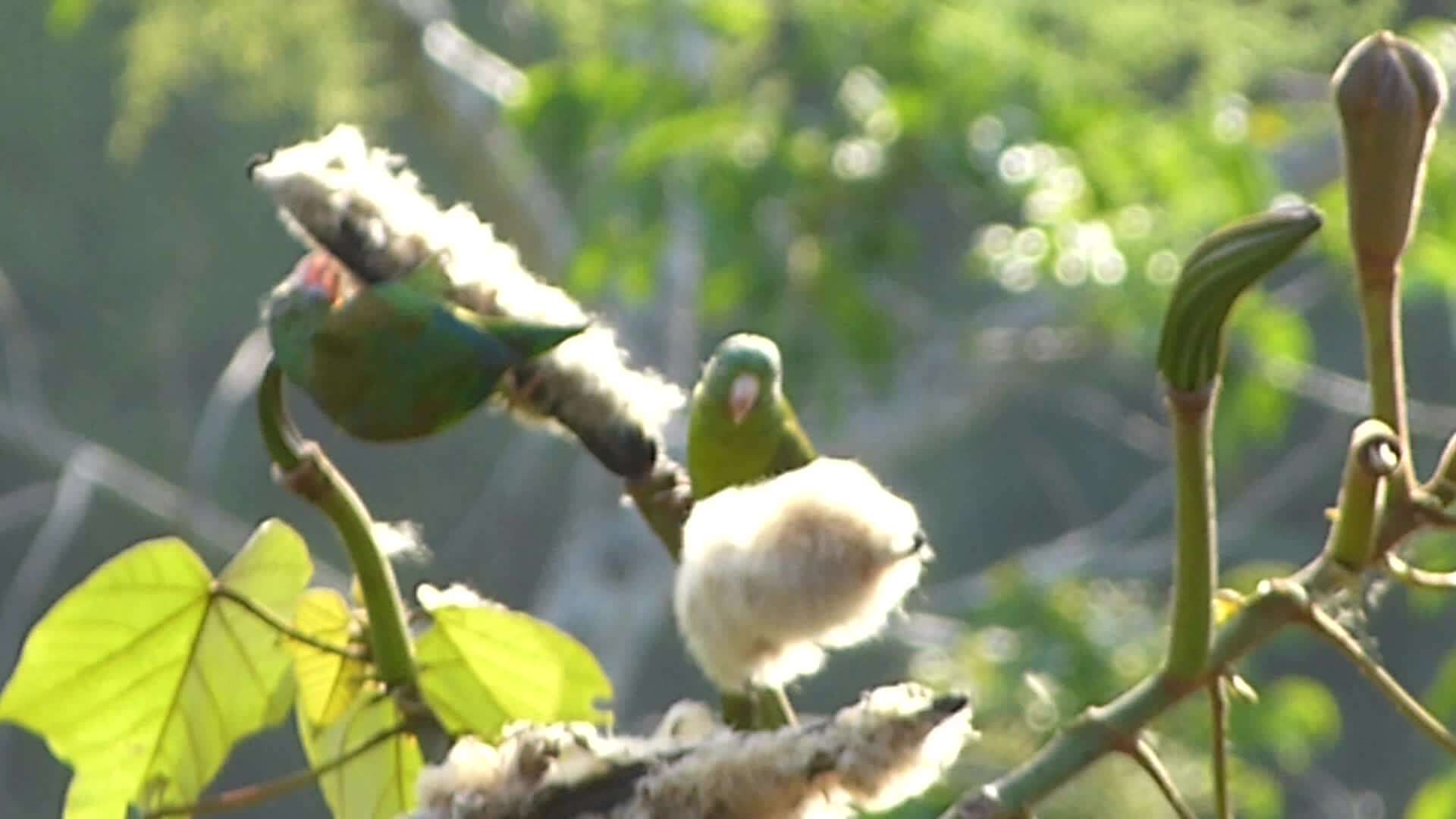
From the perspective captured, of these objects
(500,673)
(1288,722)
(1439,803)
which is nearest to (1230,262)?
(500,673)

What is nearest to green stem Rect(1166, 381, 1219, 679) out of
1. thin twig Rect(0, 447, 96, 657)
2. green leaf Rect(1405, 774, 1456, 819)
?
green leaf Rect(1405, 774, 1456, 819)

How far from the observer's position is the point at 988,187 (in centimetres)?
172

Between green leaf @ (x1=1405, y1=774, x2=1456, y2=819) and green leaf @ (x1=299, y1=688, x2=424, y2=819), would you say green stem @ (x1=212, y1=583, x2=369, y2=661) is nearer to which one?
green leaf @ (x1=299, y1=688, x2=424, y2=819)

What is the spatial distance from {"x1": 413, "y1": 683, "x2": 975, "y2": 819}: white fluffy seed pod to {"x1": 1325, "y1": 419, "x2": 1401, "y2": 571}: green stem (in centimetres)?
5

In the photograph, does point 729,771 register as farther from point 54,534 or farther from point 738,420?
Result: point 54,534

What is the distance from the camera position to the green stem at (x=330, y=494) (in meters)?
0.27

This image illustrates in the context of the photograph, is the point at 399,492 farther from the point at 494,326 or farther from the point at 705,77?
the point at 494,326

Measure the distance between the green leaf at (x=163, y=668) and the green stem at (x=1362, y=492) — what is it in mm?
150

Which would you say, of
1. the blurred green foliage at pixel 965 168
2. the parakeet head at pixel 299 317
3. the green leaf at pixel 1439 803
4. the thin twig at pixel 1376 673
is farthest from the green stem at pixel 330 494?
the blurred green foliage at pixel 965 168

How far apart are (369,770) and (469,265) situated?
0.28ft

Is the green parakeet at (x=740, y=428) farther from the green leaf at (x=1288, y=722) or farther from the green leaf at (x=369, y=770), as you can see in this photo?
the green leaf at (x=1288, y=722)

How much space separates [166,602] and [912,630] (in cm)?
215

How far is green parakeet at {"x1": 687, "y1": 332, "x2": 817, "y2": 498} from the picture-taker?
0.27 meters

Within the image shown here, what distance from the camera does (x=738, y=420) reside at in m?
0.27
